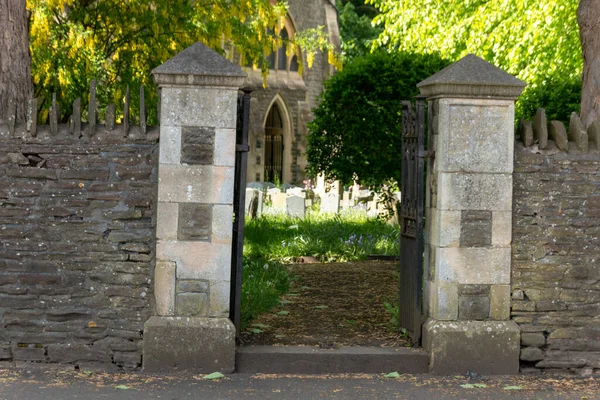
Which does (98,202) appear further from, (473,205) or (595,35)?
(595,35)

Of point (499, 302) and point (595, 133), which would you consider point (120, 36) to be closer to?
point (595, 133)

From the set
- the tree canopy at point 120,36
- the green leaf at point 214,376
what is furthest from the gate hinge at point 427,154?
the tree canopy at point 120,36

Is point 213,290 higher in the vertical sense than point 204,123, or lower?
lower

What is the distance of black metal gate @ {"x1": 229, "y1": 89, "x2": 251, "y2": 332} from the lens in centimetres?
729

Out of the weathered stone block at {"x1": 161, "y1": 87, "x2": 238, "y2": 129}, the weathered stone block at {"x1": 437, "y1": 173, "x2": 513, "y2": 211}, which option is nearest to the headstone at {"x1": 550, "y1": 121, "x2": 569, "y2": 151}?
the weathered stone block at {"x1": 437, "y1": 173, "x2": 513, "y2": 211}

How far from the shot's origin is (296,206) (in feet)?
62.2

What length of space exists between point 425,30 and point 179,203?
1733cm

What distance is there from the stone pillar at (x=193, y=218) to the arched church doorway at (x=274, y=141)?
85.9 feet

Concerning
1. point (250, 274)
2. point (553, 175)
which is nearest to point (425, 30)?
point (250, 274)

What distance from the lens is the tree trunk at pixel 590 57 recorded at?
877 cm

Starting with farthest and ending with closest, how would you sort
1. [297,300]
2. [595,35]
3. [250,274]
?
[250,274] < [297,300] < [595,35]

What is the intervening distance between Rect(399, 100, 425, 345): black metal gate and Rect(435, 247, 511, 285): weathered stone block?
0.29m

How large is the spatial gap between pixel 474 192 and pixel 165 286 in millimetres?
2446

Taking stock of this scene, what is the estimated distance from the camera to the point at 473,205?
7250 mm
